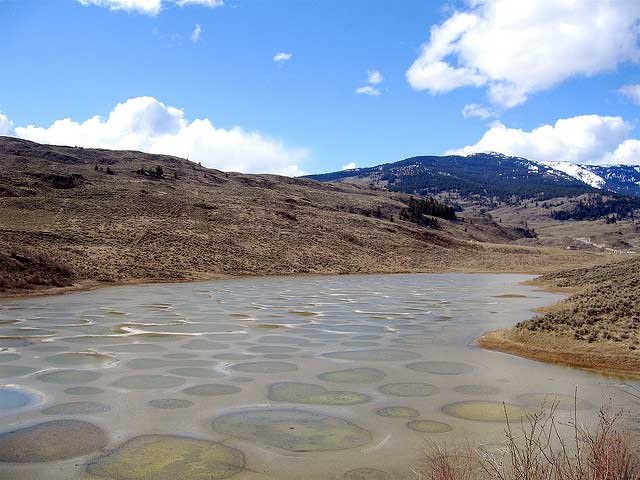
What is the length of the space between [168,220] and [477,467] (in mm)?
66808

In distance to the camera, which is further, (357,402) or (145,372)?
(145,372)

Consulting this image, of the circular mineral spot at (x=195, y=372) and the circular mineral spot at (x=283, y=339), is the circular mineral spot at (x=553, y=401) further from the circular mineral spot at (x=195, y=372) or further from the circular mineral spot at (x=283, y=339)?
the circular mineral spot at (x=283, y=339)

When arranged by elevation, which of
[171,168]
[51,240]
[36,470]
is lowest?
[36,470]

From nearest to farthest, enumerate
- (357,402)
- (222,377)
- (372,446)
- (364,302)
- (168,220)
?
(372,446)
(357,402)
(222,377)
(364,302)
(168,220)

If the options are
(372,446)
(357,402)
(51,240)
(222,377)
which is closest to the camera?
(372,446)

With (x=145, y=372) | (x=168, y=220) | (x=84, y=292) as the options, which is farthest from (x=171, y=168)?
(x=145, y=372)

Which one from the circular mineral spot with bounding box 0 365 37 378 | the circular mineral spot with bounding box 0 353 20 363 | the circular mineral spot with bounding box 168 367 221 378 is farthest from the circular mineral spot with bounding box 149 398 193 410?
the circular mineral spot with bounding box 0 353 20 363

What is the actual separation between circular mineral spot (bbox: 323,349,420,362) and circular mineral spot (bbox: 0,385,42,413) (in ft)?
28.0

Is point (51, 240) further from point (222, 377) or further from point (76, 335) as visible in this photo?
point (222, 377)

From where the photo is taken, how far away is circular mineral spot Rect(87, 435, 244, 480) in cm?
838

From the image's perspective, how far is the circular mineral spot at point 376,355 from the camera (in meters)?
17.2

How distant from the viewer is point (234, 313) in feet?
90.1

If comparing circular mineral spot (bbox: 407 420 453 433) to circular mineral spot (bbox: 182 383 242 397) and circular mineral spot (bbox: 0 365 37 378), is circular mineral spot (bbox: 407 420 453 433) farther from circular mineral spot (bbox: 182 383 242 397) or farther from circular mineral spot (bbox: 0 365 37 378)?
circular mineral spot (bbox: 0 365 37 378)

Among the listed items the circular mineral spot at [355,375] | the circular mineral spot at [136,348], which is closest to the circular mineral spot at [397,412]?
the circular mineral spot at [355,375]
